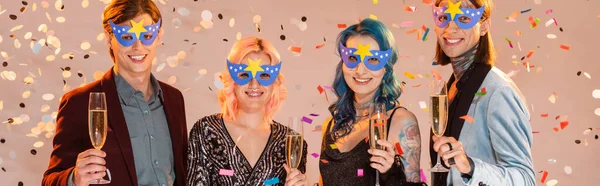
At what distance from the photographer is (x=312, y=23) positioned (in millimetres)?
6891

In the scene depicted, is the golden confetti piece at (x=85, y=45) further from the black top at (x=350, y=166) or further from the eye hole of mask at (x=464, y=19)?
the eye hole of mask at (x=464, y=19)

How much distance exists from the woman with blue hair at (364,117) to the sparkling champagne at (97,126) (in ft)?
3.61

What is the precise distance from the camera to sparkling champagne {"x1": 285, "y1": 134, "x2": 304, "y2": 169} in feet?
14.1

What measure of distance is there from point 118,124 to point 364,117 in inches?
46.2

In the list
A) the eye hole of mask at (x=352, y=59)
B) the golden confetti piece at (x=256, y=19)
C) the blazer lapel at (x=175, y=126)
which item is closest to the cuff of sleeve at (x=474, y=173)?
the eye hole of mask at (x=352, y=59)

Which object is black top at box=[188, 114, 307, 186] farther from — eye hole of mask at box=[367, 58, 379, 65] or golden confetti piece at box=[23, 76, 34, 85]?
golden confetti piece at box=[23, 76, 34, 85]

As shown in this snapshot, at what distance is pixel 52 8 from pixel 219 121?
7.49 feet

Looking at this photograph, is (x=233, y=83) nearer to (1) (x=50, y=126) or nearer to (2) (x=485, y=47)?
(2) (x=485, y=47)

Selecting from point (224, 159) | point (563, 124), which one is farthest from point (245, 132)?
point (563, 124)

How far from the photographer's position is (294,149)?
14.2 ft

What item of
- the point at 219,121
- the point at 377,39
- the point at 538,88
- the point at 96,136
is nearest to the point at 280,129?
the point at 219,121

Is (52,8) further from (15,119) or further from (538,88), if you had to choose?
(538,88)

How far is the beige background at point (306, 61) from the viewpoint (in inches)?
255

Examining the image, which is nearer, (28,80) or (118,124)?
(118,124)
